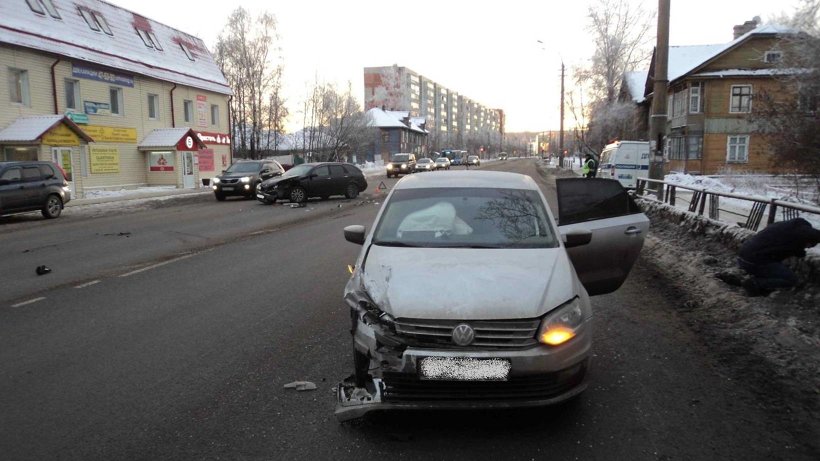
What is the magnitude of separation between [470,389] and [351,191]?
20192mm

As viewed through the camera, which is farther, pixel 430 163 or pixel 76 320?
pixel 430 163

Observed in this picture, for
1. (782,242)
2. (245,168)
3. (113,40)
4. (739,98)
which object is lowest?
(782,242)

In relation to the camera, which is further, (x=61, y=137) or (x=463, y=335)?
(x=61, y=137)

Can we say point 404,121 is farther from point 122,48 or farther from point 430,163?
point 122,48

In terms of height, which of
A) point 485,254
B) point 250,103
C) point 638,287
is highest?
point 250,103

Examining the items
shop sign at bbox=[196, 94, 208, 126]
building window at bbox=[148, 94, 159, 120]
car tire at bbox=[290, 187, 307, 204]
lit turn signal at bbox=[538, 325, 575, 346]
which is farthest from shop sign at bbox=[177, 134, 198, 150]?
lit turn signal at bbox=[538, 325, 575, 346]

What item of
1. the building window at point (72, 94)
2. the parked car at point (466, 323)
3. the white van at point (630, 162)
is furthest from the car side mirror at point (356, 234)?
the building window at point (72, 94)

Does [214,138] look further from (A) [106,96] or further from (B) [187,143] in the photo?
(A) [106,96]

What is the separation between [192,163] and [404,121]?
67465 mm

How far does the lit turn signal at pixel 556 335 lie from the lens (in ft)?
10.6

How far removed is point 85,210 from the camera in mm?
19453

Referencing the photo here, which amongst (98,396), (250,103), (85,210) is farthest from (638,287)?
(250,103)

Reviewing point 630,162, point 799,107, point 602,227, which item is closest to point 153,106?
point 630,162

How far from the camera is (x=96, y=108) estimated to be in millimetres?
28141
